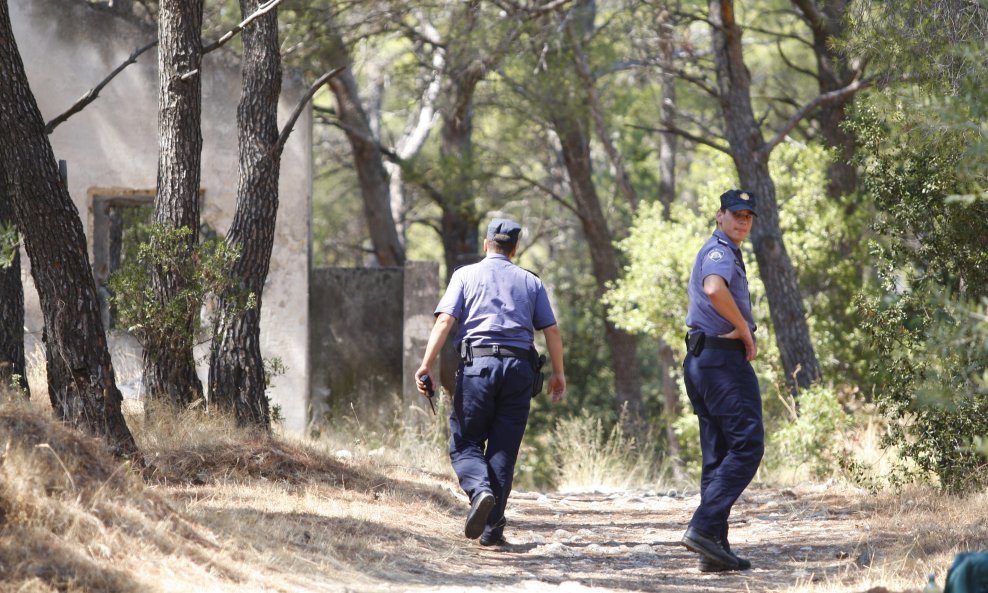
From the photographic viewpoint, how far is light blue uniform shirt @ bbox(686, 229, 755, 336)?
6.34 metres

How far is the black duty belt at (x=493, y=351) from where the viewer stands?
6.87 meters

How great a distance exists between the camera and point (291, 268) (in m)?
13.1

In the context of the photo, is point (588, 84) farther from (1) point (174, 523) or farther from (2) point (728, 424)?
(1) point (174, 523)

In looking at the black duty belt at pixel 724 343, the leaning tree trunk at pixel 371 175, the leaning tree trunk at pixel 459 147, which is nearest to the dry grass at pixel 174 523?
the black duty belt at pixel 724 343

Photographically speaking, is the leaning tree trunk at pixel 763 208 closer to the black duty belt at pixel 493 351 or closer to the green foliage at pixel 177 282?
the green foliage at pixel 177 282

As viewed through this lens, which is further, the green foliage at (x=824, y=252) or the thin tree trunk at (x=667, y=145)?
the thin tree trunk at (x=667, y=145)

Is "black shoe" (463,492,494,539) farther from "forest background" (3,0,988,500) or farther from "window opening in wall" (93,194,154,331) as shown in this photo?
"window opening in wall" (93,194,154,331)

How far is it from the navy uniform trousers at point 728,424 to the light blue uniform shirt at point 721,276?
152mm

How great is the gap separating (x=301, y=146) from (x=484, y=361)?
279 inches

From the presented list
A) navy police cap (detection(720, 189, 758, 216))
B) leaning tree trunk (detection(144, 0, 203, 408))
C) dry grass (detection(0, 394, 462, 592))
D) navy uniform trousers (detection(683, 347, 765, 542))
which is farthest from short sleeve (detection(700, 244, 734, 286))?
leaning tree trunk (detection(144, 0, 203, 408))

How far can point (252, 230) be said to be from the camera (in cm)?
924

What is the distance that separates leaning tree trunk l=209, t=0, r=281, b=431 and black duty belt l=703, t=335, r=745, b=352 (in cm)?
402

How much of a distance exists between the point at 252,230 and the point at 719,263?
4324 millimetres

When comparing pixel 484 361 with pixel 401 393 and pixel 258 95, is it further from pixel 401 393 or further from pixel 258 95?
pixel 401 393
